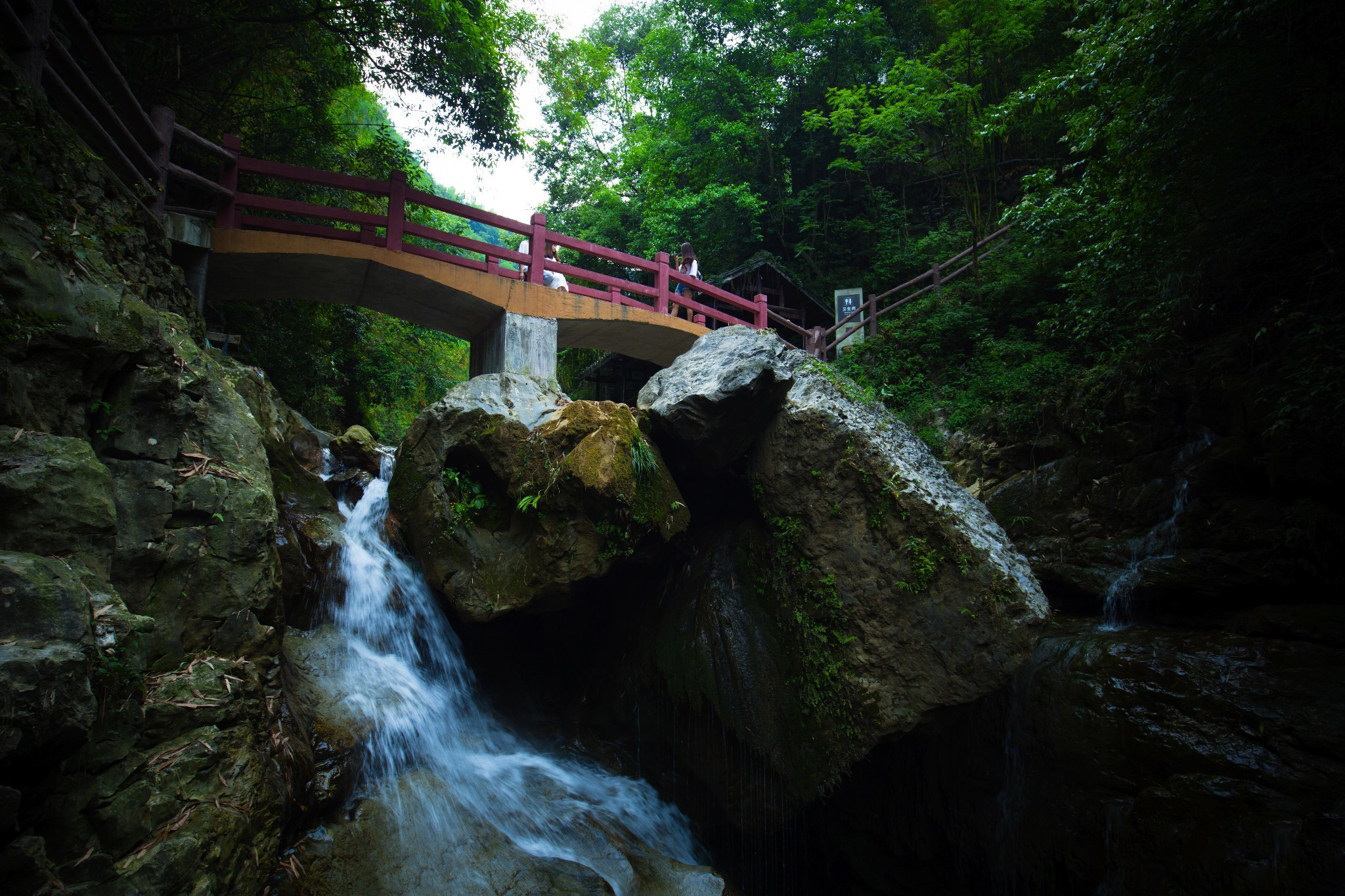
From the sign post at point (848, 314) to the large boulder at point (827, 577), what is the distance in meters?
10.9

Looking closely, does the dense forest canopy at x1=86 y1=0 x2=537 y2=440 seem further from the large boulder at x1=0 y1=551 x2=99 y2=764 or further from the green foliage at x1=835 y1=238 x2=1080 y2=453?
the green foliage at x1=835 y1=238 x2=1080 y2=453

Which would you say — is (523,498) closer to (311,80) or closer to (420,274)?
(420,274)

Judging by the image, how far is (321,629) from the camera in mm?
5715

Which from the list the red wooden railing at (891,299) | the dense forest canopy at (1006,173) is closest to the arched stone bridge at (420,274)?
the red wooden railing at (891,299)

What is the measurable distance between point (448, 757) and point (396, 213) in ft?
24.7

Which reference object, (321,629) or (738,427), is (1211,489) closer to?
(738,427)

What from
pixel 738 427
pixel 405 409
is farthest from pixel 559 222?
pixel 738 427

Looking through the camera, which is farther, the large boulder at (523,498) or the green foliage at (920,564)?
the large boulder at (523,498)

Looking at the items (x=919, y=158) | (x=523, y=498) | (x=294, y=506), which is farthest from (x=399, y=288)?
(x=919, y=158)

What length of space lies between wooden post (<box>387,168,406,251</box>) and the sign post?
1111 centimetres

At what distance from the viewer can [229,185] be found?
8531 millimetres

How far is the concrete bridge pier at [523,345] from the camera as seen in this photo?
1005 centimetres

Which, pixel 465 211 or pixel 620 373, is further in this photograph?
pixel 620 373

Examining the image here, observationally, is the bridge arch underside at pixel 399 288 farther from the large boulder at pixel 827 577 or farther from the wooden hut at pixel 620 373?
the wooden hut at pixel 620 373
